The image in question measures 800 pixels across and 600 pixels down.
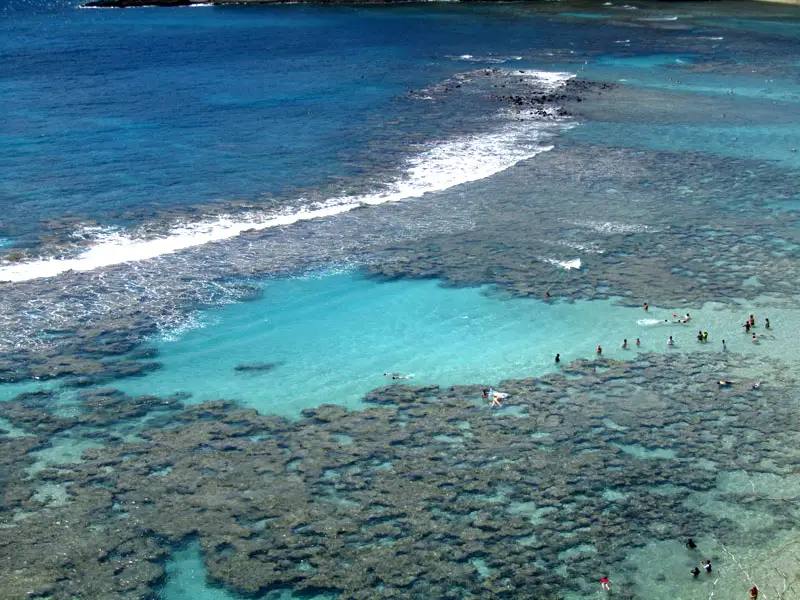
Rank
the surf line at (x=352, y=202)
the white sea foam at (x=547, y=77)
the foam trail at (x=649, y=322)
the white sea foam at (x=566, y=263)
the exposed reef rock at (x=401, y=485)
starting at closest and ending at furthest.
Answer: the exposed reef rock at (x=401, y=485) < the foam trail at (x=649, y=322) < the white sea foam at (x=566, y=263) < the surf line at (x=352, y=202) < the white sea foam at (x=547, y=77)

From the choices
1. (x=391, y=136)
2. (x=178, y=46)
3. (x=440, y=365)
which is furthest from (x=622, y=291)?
(x=178, y=46)

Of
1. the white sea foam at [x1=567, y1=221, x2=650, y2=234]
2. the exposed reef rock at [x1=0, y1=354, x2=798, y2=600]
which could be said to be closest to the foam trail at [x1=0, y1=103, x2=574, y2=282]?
the white sea foam at [x1=567, y1=221, x2=650, y2=234]

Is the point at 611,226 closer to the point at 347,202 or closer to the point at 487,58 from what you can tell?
the point at 347,202

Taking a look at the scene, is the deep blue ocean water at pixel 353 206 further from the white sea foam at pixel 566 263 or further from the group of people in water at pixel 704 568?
the group of people in water at pixel 704 568

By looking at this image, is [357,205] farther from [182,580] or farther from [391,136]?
[182,580]

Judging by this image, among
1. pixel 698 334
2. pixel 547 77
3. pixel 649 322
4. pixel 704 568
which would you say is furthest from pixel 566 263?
pixel 547 77

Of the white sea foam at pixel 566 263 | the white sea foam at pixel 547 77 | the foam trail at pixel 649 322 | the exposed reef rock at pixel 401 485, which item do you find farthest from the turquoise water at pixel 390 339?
the white sea foam at pixel 547 77

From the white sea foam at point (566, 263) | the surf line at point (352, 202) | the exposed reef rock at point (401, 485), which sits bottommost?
the exposed reef rock at point (401, 485)
